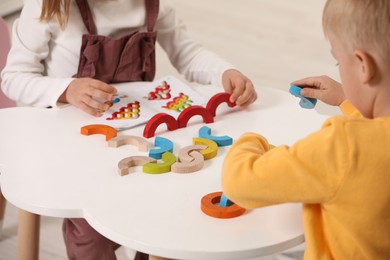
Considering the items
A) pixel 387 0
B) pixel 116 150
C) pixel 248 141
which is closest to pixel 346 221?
pixel 248 141

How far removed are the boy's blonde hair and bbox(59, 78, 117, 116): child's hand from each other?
0.58 meters

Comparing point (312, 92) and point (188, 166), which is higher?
point (312, 92)

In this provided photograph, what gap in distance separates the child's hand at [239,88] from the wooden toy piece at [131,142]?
25 centimetres

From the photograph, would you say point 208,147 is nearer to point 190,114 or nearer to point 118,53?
point 190,114

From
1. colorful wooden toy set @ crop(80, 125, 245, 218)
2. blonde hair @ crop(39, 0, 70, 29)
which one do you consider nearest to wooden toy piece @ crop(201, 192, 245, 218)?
colorful wooden toy set @ crop(80, 125, 245, 218)

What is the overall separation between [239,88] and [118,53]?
1.01 ft

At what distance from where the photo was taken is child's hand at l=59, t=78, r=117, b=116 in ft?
4.63

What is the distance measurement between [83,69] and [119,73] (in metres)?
0.08

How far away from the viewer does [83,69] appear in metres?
1.59

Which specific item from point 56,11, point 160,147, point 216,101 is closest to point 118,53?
point 56,11

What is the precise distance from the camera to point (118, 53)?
162cm

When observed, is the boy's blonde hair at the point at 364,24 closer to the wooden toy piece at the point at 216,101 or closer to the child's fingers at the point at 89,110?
the wooden toy piece at the point at 216,101

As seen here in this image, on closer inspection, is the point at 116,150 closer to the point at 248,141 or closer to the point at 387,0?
the point at 248,141

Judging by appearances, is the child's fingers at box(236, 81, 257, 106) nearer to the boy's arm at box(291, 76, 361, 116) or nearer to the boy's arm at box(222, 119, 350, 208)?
the boy's arm at box(291, 76, 361, 116)
